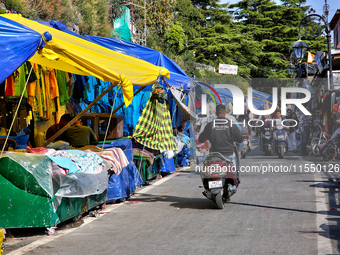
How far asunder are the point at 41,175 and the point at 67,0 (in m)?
12.1

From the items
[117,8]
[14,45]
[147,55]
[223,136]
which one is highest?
[117,8]

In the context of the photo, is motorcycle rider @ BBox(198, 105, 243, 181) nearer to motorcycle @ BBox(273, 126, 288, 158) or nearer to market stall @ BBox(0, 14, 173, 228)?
market stall @ BBox(0, 14, 173, 228)

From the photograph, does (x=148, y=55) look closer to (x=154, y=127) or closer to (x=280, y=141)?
(x=154, y=127)

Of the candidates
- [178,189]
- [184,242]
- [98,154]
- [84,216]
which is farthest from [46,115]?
[184,242]

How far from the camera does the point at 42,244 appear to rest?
5.64 m

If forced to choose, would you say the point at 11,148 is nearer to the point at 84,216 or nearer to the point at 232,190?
the point at 84,216

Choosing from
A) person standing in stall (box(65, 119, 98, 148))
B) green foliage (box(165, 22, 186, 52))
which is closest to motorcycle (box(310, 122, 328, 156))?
person standing in stall (box(65, 119, 98, 148))

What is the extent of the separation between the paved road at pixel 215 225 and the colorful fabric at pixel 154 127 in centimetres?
121

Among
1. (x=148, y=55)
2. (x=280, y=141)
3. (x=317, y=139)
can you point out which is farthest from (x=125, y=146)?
(x=317, y=139)

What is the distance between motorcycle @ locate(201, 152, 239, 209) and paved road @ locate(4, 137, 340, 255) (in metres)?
0.30

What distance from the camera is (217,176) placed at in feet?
26.0

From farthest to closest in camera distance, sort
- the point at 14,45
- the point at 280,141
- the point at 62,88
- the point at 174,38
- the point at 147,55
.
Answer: the point at 174,38 < the point at 280,141 < the point at 147,55 < the point at 62,88 < the point at 14,45

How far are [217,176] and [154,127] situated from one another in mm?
2979

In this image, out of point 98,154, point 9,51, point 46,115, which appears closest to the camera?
point 9,51
